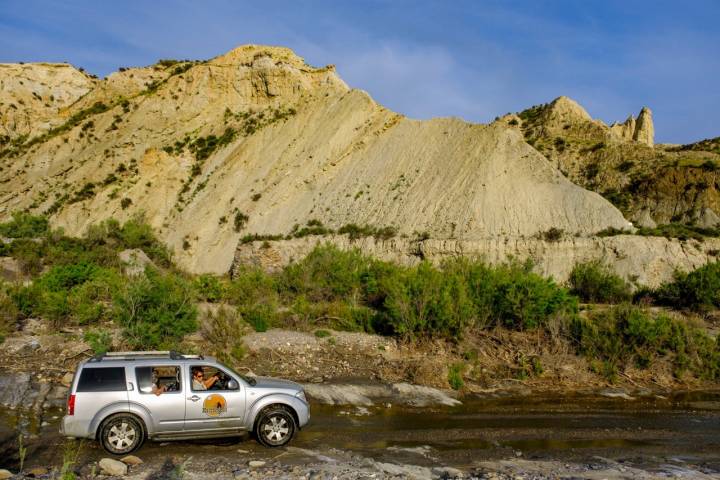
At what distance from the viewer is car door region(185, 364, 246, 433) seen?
30.5ft

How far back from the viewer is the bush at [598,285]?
26781 mm

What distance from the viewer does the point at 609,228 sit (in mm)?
30875

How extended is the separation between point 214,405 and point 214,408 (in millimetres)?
45

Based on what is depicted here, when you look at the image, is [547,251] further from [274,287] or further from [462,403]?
[462,403]

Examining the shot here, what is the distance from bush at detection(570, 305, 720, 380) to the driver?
38.5 ft

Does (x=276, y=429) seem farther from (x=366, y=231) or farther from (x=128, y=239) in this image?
(x=128, y=239)

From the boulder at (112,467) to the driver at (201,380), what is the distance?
165 centimetres

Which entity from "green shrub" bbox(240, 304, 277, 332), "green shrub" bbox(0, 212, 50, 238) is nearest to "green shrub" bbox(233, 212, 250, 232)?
"green shrub" bbox(0, 212, 50, 238)

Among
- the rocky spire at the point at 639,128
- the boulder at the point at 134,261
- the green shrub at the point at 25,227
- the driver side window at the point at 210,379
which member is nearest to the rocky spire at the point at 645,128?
the rocky spire at the point at 639,128

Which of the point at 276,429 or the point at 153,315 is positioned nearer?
the point at 276,429

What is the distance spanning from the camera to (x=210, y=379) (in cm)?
960

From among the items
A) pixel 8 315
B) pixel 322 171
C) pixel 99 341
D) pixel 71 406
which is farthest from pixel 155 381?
pixel 322 171

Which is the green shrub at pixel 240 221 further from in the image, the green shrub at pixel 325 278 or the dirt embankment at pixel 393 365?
the dirt embankment at pixel 393 365

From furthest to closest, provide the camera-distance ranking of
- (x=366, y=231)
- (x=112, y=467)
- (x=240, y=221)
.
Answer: (x=240, y=221) < (x=366, y=231) < (x=112, y=467)
